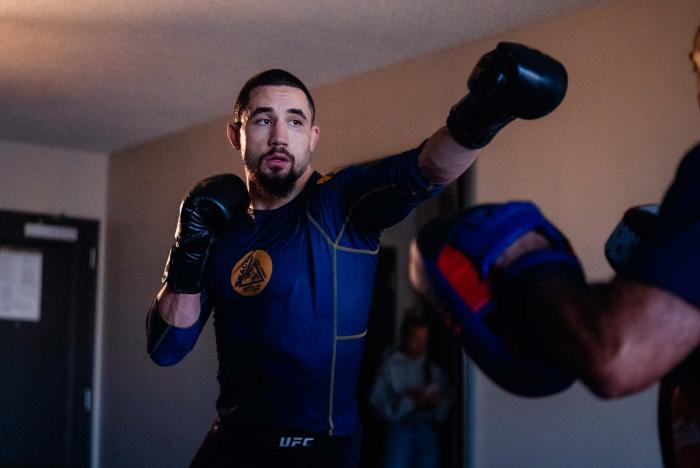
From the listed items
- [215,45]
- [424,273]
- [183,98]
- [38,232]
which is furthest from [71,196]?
[424,273]

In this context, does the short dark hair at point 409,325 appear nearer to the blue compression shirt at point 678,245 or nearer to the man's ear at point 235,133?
the man's ear at point 235,133

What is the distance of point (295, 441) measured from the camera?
1933 millimetres

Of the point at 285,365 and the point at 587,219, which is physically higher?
the point at 587,219

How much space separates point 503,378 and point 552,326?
12 centimetres

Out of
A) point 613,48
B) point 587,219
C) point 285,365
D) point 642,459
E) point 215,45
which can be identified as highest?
point 215,45

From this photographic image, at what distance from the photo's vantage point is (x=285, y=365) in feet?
6.38

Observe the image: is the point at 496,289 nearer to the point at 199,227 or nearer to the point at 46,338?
the point at 199,227

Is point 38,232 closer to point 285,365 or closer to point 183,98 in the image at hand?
point 183,98

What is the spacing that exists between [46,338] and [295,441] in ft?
13.9

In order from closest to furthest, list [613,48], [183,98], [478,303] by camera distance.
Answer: [478,303], [613,48], [183,98]

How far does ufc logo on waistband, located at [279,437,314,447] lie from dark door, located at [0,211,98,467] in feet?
13.6

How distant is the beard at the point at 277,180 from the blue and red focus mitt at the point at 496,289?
1.19 meters

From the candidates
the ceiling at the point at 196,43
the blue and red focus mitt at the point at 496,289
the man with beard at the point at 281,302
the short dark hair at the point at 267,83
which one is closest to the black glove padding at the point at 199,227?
the man with beard at the point at 281,302

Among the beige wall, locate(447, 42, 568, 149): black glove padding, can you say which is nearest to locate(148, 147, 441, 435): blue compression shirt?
locate(447, 42, 568, 149): black glove padding
